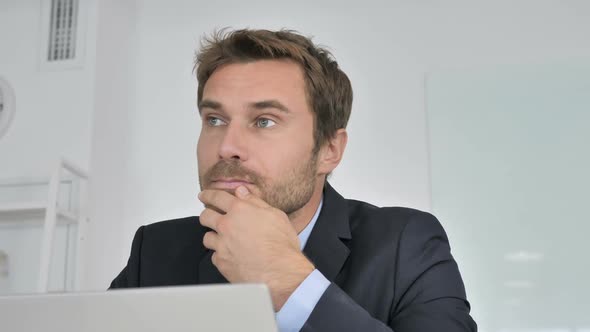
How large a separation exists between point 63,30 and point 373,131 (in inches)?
55.1

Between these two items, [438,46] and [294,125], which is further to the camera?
[438,46]

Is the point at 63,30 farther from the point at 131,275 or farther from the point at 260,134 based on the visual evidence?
the point at 260,134

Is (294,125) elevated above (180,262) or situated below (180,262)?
above

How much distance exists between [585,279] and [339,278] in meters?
1.70

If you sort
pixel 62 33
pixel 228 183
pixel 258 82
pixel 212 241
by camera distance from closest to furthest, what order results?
pixel 212 241
pixel 228 183
pixel 258 82
pixel 62 33

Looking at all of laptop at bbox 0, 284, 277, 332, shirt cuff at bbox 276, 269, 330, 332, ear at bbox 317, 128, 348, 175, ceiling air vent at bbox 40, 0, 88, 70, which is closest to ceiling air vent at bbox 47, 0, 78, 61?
ceiling air vent at bbox 40, 0, 88, 70

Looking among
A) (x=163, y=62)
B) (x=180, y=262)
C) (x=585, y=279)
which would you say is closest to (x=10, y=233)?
(x=163, y=62)

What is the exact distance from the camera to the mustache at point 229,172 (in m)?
1.02

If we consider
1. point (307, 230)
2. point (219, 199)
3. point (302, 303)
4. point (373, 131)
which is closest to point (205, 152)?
point (219, 199)

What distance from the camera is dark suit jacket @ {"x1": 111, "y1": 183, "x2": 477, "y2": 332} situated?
1.01 metres

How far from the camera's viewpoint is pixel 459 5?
289cm

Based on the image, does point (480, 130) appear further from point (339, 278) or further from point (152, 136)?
point (339, 278)

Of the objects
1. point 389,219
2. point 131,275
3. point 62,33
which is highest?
point 62,33

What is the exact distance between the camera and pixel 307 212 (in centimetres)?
125
